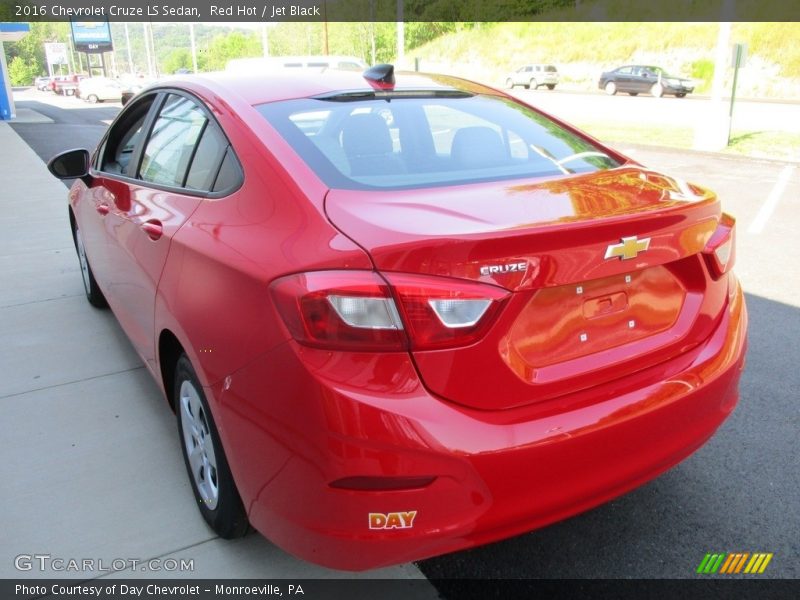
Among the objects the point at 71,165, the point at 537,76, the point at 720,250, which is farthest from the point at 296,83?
the point at 537,76

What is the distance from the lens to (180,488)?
2871mm

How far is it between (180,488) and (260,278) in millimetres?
1408

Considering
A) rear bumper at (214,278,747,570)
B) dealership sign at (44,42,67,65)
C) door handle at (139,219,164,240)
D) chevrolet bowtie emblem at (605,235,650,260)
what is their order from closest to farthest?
rear bumper at (214,278,747,570)
chevrolet bowtie emblem at (605,235,650,260)
door handle at (139,219,164,240)
dealership sign at (44,42,67,65)

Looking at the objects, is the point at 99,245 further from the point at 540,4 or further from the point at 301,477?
the point at 540,4

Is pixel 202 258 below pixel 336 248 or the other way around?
below

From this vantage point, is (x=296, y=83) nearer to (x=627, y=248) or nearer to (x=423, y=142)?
(x=423, y=142)

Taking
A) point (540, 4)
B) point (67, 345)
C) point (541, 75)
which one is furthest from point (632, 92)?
point (67, 345)

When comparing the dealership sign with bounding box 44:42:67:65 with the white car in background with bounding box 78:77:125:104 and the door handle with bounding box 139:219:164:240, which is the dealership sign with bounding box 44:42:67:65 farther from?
the door handle with bounding box 139:219:164:240

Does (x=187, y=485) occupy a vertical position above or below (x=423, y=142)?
below

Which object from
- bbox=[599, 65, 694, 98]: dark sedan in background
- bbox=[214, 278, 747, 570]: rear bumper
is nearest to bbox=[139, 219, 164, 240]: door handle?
bbox=[214, 278, 747, 570]: rear bumper

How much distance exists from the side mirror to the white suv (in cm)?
3920

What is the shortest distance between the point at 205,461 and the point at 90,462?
0.89 meters

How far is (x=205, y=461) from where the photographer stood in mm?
2512

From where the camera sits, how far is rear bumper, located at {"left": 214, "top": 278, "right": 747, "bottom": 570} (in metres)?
1.70
